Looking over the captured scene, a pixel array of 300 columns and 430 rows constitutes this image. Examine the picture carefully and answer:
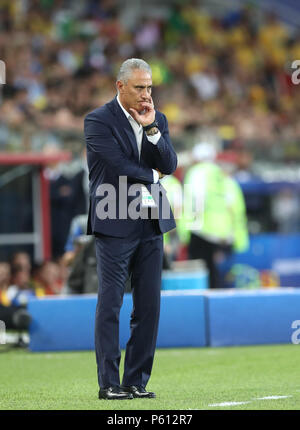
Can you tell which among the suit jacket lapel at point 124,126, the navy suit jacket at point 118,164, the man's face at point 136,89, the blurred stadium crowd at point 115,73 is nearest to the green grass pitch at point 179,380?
the navy suit jacket at point 118,164

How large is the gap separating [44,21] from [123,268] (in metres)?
14.1

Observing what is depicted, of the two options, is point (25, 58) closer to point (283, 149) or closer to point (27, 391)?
point (283, 149)

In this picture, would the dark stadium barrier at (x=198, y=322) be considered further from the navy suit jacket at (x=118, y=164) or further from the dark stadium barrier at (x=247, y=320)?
the navy suit jacket at (x=118, y=164)

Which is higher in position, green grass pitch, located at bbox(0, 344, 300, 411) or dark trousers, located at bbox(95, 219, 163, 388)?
dark trousers, located at bbox(95, 219, 163, 388)

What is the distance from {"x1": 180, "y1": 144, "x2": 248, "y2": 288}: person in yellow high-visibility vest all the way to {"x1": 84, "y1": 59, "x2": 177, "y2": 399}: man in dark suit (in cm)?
750

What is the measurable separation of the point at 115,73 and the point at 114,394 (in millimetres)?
14219

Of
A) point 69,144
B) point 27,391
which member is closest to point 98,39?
point 69,144

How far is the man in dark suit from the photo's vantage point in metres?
6.23

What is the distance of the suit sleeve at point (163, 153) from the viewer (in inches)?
246

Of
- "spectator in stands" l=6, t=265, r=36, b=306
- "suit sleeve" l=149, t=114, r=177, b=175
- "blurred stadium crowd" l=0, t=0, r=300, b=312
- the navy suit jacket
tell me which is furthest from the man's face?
"spectator in stands" l=6, t=265, r=36, b=306

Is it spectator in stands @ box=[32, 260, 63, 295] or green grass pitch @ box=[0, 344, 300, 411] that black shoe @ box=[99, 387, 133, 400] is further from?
spectator in stands @ box=[32, 260, 63, 295]

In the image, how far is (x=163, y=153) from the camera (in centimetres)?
625

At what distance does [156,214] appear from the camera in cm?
638

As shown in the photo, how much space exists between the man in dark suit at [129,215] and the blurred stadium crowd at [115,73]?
214 inches
